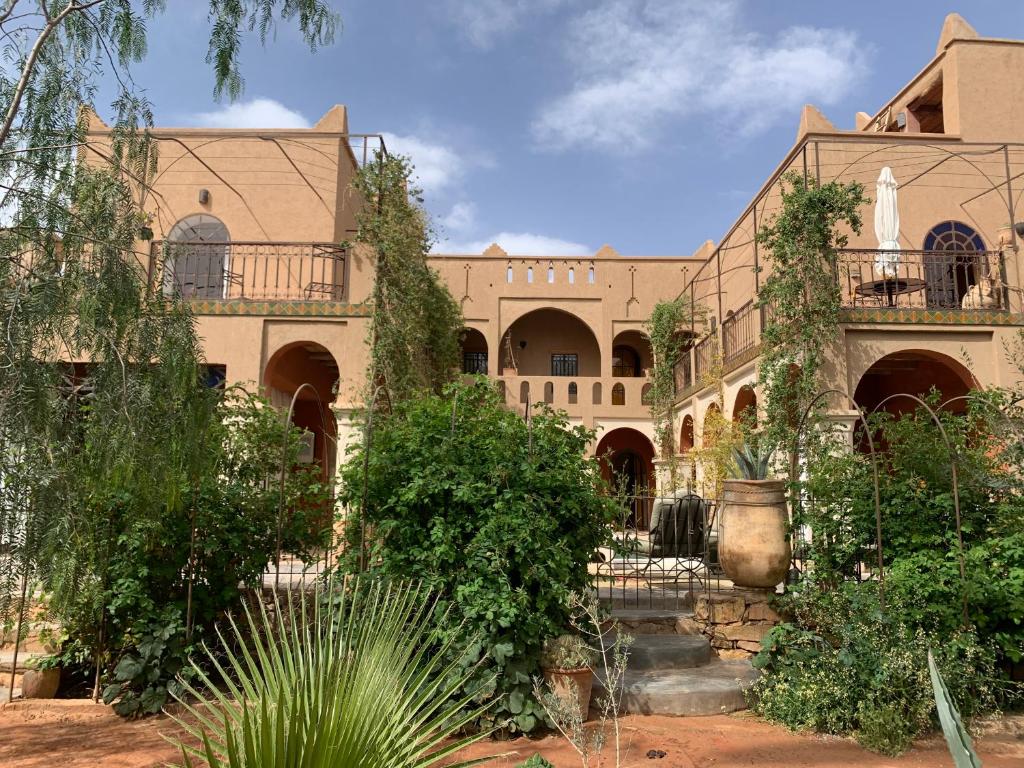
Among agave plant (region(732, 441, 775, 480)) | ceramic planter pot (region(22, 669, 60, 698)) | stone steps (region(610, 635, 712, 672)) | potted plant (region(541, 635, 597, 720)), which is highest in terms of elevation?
agave plant (region(732, 441, 775, 480))

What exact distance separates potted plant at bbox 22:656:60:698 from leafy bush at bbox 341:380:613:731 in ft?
7.68

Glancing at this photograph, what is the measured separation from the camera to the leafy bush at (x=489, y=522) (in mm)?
4160

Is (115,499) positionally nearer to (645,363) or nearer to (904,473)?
(904,473)

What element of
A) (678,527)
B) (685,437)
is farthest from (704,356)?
(678,527)

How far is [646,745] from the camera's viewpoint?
4.07 metres

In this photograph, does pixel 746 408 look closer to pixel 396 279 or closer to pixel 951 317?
pixel 951 317

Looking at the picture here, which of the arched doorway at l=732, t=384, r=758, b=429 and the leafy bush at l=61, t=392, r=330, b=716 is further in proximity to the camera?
the arched doorway at l=732, t=384, r=758, b=429

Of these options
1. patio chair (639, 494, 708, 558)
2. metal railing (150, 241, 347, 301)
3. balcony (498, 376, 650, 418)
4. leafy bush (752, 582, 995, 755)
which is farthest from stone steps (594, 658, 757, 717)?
balcony (498, 376, 650, 418)

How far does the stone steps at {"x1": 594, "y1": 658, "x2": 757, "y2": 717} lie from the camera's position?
459 centimetres

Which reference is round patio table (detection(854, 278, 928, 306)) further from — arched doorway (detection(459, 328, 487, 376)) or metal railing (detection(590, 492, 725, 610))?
arched doorway (detection(459, 328, 487, 376))

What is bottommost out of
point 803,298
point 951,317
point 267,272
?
point 951,317

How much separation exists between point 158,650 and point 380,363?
19.5 feet

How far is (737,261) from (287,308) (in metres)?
9.44

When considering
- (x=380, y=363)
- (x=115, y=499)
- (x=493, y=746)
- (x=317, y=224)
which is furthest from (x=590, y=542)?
(x=317, y=224)
